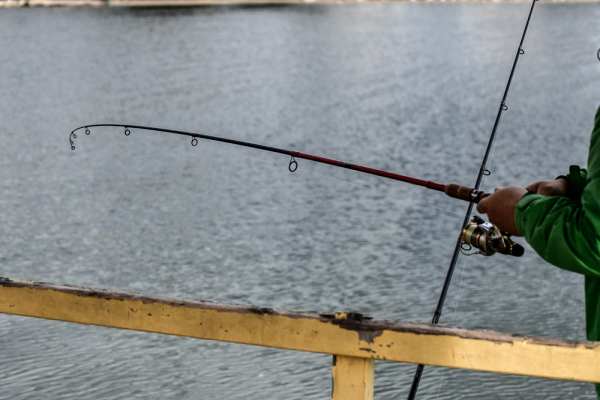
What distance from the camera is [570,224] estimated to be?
1612mm

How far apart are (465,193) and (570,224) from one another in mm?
496

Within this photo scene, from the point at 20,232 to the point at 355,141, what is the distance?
4547mm

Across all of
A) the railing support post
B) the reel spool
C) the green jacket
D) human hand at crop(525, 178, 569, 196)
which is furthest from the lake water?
the green jacket

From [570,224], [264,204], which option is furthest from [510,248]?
[264,204]

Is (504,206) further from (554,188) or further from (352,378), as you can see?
(352,378)

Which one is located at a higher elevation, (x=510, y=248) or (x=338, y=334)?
(x=510, y=248)

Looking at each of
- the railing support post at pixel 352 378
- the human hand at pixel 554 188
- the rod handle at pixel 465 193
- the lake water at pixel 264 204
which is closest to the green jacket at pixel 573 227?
the human hand at pixel 554 188

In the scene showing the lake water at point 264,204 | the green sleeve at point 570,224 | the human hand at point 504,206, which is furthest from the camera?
the lake water at point 264,204

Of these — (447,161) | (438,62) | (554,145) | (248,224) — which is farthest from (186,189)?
(438,62)

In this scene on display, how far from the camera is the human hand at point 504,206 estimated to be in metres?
1.75

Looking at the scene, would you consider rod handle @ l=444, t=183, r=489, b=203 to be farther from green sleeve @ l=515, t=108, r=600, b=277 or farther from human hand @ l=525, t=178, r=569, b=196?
green sleeve @ l=515, t=108, r=600, b=277

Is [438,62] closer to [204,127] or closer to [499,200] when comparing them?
[204,127]

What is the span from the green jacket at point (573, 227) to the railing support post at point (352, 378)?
416 mm

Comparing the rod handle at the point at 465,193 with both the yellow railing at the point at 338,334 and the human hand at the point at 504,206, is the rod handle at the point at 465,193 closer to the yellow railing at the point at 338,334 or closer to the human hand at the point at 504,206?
the human hand at the point at 504,206
